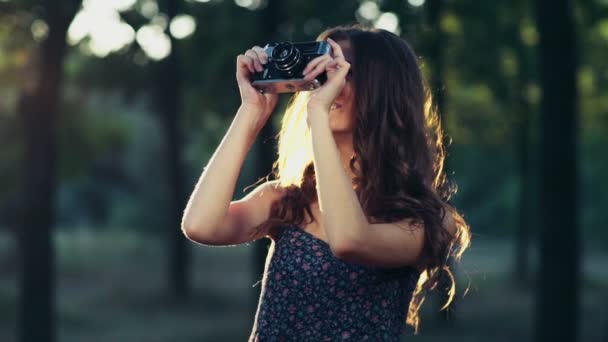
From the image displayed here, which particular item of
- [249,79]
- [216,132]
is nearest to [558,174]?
[249,79]

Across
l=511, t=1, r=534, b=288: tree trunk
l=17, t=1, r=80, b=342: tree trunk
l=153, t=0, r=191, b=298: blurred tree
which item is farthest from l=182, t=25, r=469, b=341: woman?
l=511, t=1, r=534, b=288: tree trunk

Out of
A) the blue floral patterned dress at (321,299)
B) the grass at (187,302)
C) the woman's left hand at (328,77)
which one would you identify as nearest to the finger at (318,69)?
the woman's left hand at (328,77)

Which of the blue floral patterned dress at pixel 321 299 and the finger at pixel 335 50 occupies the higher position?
the finger at pixel 335 50

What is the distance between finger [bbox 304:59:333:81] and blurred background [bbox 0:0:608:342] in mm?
679

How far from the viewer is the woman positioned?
2930mm

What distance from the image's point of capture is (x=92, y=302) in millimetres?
20328

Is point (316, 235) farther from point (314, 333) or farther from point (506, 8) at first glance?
point (506, 8)

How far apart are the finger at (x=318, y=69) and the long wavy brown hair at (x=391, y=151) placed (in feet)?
0.54

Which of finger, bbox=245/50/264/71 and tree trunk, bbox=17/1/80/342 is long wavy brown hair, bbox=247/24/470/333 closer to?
finger, bbox=245/50/264/71

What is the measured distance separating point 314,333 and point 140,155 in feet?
129

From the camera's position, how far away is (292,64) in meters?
2.94

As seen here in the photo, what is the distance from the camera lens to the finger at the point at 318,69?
2.88 m

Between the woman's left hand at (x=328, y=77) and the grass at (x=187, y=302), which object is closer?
the woman's left hand at (x=328, y=77)

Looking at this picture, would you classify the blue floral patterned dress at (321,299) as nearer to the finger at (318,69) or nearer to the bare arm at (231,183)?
the bare arm at (231,183)
